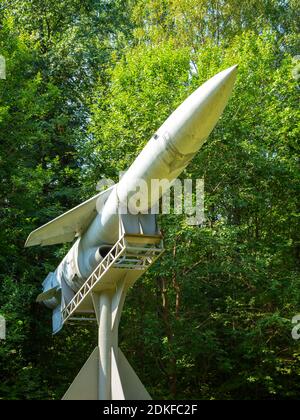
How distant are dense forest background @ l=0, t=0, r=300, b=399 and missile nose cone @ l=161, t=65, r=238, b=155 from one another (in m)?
6.01

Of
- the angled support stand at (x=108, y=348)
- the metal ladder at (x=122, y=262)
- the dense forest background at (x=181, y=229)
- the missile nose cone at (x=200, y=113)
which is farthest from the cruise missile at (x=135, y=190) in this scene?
the dense forest background at (x=181, y=229)

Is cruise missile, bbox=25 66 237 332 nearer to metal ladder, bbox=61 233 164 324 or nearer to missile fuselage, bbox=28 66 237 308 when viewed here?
missile fuselage, bbox=28 66 237 308

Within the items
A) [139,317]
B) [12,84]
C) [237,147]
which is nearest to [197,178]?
[237,147]

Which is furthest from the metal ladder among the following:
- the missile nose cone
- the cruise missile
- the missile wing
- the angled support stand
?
the missile nose cone

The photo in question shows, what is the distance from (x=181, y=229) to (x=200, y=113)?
658cm

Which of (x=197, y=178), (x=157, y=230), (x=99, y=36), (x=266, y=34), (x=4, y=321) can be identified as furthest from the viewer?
(x=99, y=36)

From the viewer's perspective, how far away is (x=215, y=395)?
53.9ft

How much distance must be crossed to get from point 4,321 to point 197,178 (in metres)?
5.35

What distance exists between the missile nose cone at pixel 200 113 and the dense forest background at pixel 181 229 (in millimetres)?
6010

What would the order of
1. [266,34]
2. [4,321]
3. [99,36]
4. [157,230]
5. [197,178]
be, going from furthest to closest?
[99,36] → [266,34] → [197,178] → [4,321] → [157,230]

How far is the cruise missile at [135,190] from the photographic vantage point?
8312 mm

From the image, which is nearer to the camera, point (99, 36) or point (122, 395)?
point (122, 395)

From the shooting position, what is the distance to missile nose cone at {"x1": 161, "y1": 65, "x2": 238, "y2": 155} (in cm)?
816

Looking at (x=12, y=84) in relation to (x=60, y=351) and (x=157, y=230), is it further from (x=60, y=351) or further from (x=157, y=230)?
(x=157, y=230)
